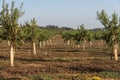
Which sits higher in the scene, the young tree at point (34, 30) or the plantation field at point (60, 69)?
the young tree at point (34, 30)

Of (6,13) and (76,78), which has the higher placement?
(6,13)

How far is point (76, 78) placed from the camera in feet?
85.5

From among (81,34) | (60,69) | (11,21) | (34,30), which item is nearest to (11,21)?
(11,21)

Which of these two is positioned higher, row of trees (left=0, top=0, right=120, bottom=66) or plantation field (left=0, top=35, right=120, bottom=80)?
row of trees (left=0, top=0, right=120, bottom=66)

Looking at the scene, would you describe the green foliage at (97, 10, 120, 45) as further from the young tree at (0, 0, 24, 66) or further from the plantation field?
the young tree at (0, 0, 24, 66)

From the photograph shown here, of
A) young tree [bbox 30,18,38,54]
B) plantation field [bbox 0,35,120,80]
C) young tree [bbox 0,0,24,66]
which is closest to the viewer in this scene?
plantation field [bbox 0,35,120,80]

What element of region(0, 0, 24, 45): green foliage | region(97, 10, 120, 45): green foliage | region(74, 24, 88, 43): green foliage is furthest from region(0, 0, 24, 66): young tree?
region(74, 24, 88, 43): green foliage

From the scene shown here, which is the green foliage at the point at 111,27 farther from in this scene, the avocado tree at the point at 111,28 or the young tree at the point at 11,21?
the young tree at the point at 11,21

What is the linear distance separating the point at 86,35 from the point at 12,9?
50296mm

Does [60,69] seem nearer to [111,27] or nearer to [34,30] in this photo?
[111,27]

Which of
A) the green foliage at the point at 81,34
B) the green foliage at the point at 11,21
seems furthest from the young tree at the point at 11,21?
the green foliage at the point at 81,34

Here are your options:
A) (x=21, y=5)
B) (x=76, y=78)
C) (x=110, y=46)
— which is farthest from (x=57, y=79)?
(x=110, y=46)

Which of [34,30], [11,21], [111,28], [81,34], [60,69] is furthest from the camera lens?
[81,34]

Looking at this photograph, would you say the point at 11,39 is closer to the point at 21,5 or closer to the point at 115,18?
the point at 21,5
